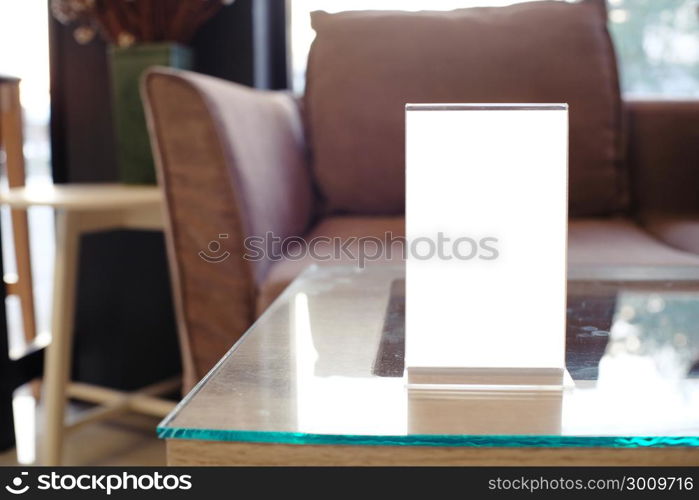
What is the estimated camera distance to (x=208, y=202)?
1.12 metres

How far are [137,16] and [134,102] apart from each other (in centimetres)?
20

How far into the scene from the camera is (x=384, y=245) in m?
1.20

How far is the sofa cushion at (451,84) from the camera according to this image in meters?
1.48

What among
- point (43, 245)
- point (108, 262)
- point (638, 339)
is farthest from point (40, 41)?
point (638, 339)

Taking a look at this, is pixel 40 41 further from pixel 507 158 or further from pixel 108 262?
pixel 507 158

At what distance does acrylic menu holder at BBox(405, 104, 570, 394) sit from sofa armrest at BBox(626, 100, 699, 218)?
122 centimetres

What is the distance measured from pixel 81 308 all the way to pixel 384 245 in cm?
112

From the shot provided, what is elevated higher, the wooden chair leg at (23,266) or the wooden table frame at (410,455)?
the wooden table frame at (410,455)

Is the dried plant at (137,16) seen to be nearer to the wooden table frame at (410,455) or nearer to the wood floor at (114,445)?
the wood floor at (114,445)

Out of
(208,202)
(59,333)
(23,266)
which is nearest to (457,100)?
(208,202)

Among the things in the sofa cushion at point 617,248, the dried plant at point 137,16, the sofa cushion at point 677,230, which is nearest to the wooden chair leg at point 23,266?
the dried plant at point 137,16

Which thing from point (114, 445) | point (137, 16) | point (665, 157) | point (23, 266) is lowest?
point (114, 445)

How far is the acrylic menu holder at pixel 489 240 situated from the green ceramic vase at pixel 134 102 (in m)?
1.28

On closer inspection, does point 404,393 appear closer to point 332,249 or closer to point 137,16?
point 332,249
